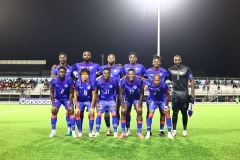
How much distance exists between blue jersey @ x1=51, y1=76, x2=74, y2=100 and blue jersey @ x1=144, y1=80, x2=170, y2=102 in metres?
2.22

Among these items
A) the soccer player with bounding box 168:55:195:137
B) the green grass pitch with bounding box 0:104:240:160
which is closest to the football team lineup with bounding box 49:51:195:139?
the soccer player with bounding box 168:55:195:137

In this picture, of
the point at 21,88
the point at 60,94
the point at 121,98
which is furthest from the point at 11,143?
the point at 21,88

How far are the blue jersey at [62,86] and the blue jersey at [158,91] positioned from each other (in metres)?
2.22

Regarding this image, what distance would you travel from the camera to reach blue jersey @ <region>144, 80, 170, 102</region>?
326 inches

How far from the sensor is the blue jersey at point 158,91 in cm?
829

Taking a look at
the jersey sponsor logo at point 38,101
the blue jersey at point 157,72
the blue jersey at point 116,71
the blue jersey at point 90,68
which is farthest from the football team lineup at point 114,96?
the jersey sponsor logo at point 38,101

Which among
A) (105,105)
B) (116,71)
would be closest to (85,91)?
(105,105)

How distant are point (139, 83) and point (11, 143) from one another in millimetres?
3768

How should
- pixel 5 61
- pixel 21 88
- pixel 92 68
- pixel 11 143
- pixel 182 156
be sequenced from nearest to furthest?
pixel 182 156
pixel 11 143
pixel 92 68
pixel 21 88
pixel 5 61

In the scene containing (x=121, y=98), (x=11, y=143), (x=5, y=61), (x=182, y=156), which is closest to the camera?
(x=182, y=156)

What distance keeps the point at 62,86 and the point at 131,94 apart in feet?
6.59

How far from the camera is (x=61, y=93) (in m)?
8.30

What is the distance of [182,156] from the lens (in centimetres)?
558

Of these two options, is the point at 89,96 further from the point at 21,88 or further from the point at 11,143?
the point at 21,88
